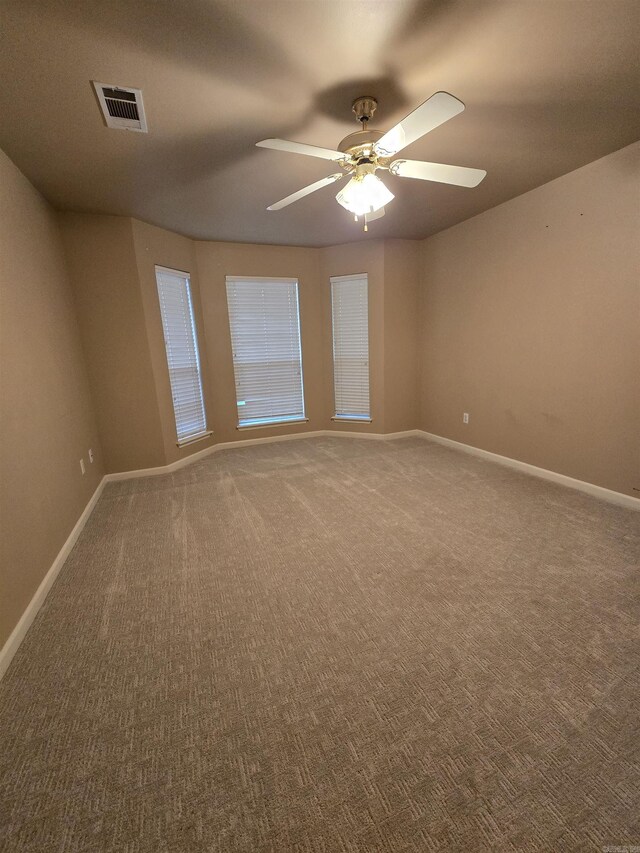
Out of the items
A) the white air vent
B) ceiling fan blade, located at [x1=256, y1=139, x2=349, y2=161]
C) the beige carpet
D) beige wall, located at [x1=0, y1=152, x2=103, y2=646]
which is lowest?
the beige carpet

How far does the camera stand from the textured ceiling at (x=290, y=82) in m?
1.31

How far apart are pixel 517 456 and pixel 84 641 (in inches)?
145

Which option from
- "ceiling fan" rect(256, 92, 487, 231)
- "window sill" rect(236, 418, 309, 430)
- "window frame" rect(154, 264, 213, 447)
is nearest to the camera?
"ceiling fan" rect(256, 92, 487, 231)

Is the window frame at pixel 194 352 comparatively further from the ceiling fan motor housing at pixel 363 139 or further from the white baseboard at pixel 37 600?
the ceiling fan motor housing at pixel 363 139

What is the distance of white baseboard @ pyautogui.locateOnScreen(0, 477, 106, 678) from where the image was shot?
1.56m

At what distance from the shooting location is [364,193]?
6.32 feet

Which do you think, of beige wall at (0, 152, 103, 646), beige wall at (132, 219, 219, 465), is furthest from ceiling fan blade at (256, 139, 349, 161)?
beige wall at (132, 219, 219, 465)

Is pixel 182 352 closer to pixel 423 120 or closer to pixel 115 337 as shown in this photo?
pixel 115 337

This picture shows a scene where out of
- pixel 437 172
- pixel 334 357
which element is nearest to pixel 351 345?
pixel 334 357

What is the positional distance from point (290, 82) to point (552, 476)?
3418 millimetres

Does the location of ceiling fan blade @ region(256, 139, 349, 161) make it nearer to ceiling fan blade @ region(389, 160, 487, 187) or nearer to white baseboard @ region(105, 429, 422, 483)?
ceiling fan blade @ region(389, 160, 487, 187)

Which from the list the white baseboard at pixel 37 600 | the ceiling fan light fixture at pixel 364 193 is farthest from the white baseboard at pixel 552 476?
the white baseboard at pixel 37 600

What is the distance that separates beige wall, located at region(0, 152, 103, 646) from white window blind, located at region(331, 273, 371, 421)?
2.90 meters

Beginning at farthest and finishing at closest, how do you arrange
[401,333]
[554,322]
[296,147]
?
[401,333], [554,322], [296,147]
